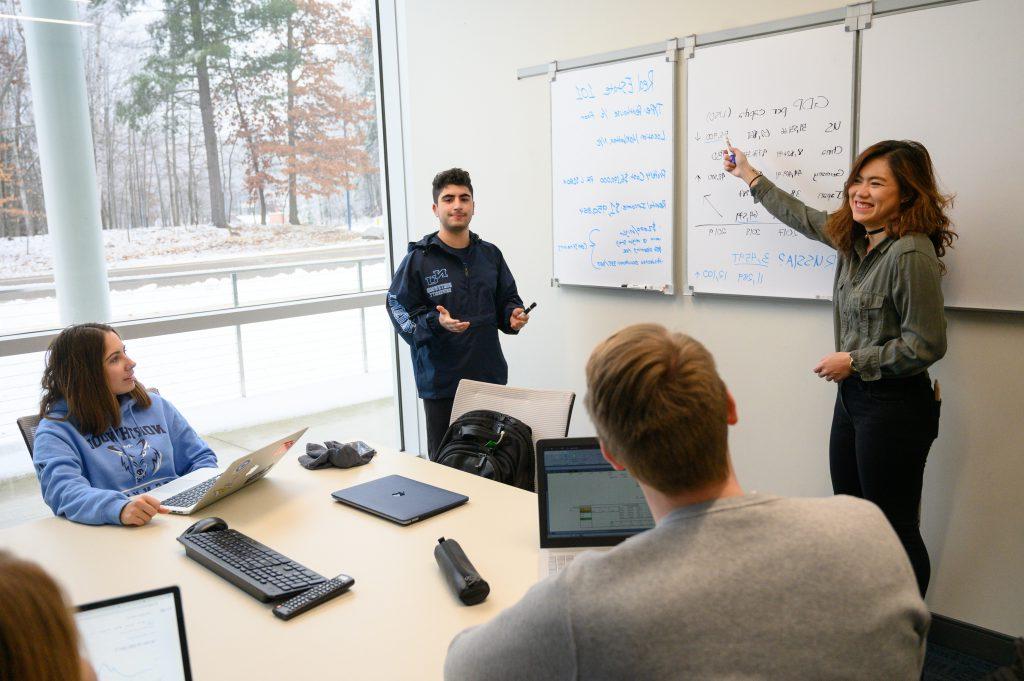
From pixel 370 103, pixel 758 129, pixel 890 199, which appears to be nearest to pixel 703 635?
pixel 890 199

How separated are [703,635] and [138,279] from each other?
11.3ft

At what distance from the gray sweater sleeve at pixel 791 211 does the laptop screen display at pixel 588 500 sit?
4.35 ft

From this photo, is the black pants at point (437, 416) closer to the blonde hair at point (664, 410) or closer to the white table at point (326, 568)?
the white table at point (326, 568)

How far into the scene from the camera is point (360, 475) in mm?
2422

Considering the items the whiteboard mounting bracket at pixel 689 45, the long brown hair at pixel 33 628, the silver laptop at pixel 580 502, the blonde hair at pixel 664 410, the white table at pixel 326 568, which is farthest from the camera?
the whiteboard mounting bracket at pixel 689 45

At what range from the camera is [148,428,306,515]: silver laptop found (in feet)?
6.97

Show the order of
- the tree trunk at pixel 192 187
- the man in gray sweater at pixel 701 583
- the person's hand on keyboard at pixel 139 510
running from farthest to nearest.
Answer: the tree trunk at pixel 192 187 → the person's hand on keyboard at pixel 139 510 → the man in gray sweater at pixel 701 583

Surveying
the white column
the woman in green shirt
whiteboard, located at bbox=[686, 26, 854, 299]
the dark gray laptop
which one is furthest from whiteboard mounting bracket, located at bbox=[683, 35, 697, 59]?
the white column

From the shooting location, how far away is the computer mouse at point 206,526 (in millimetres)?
1935

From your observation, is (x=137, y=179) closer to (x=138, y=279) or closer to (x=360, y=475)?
(x=138, y=279)

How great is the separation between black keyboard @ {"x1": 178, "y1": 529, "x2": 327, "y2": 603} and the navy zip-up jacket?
4.88 feet

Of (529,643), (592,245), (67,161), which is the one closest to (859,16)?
(592,245)

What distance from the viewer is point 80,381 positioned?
7.49 ft

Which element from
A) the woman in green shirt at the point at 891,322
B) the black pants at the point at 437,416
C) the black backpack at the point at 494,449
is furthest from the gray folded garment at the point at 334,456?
the woman in green shirt at the point at 891,322
